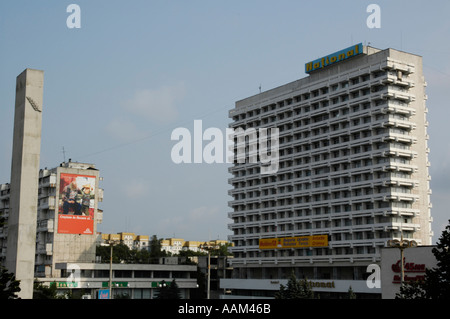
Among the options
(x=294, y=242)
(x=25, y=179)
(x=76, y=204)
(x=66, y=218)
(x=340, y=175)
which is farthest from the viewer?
(x=76, y=204)

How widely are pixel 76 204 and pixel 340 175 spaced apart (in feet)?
183

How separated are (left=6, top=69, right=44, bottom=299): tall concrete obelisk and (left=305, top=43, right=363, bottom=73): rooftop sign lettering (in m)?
70.7

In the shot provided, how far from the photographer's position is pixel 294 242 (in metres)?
108

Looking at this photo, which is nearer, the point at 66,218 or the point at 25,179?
the point at 25,179

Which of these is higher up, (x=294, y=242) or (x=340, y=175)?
(x=340, y=175)

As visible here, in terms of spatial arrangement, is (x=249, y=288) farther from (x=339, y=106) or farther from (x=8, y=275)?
(x=8, y=275)

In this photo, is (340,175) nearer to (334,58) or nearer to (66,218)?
(334,58)

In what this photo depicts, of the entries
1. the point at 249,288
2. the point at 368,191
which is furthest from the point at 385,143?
the point at 249,288

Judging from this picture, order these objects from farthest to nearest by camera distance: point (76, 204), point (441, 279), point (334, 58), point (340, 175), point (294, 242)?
point (76, 204), point (294, 242), point (334, 58), point (340, 175), point (441, 279)

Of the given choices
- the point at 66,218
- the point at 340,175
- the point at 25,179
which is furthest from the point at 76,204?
the point at 25,179

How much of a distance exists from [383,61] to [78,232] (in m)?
69.5

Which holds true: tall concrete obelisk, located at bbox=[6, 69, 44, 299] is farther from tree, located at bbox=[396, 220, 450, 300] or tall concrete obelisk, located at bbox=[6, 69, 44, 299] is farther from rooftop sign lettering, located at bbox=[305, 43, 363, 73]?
rooftop sign lettering, located at bbox=[305, 43, 363, 73]

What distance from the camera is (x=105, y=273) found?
121625 millimetres

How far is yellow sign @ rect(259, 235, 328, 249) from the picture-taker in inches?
4058
